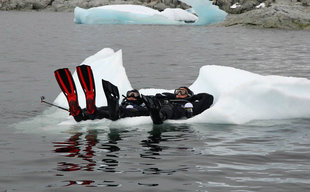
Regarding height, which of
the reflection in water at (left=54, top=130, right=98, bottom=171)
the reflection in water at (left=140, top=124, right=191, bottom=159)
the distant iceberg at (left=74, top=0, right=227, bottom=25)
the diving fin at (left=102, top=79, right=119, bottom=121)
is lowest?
the reflection in water at (left=54, top=130, right=98, bottom=171)

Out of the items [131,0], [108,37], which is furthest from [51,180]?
[131,0]

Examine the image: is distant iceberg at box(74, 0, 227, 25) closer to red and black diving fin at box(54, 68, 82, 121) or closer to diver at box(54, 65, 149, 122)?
diver at box(54, 65, 149, 122)

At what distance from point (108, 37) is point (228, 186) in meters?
48.5

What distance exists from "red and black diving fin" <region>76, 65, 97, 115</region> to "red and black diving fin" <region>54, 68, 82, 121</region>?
0.84ft

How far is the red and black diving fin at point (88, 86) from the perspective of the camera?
15031 millimetres

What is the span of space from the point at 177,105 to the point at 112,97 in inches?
80.4

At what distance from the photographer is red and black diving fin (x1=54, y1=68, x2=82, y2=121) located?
1491 cm

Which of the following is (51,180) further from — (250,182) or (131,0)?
(131,0)

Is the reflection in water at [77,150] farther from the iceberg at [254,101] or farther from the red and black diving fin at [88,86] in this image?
the iceberg at [254,101]

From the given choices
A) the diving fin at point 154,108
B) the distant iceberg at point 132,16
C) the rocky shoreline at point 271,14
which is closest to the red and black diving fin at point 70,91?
the diving fin at point 154,108

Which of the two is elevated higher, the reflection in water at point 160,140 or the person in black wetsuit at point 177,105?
the person in black wetsuit at point 177,105

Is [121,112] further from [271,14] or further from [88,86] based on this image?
[271,14]

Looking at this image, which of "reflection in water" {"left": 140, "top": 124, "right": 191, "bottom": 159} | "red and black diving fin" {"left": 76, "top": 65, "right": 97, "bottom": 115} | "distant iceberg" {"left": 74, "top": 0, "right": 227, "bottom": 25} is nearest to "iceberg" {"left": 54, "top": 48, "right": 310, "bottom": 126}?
"reflection in water" {"left": 140, "top": 124, "right": 191, "bottom": 159}

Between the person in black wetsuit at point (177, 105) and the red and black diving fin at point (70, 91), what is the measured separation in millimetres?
1861
